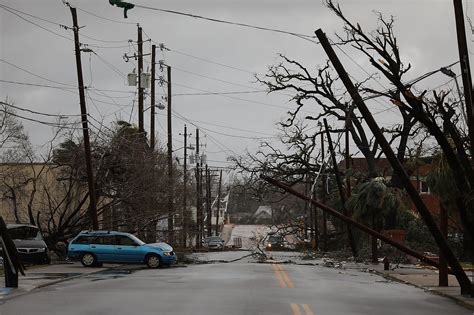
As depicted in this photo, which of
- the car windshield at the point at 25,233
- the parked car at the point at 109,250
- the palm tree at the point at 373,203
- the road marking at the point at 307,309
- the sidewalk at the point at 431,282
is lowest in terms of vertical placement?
the sidewalk at the point at 431,282

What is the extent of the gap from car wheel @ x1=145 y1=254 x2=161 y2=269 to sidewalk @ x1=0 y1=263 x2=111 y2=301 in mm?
1772

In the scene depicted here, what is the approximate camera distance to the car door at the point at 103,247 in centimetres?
2775

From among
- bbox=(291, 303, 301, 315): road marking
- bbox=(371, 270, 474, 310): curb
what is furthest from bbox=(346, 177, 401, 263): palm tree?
bbox=(291, 303, 301, 315): road marking

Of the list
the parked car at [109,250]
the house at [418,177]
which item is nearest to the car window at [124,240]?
the parked car at [109,250]

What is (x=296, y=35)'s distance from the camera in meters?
19.4

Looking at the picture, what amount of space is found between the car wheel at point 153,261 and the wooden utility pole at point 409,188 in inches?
525

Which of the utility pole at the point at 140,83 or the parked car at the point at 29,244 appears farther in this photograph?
the utility pole at the point at 140,83

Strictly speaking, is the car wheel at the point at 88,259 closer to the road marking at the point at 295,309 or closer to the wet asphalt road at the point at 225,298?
the wet asphalt road at the point at 225,298

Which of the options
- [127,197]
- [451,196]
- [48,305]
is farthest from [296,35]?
[127,197]

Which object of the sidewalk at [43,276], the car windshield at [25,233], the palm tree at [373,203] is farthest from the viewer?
the palm tree at [373,203]

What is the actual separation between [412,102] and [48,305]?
991 centimetres

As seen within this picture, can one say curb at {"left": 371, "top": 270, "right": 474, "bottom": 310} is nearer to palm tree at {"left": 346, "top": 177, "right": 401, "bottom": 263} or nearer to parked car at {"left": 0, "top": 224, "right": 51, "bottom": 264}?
palm tree at {"left": 346, "top": 177, "right": 401, "bottom": 263}

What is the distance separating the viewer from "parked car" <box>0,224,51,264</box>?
91.7ft

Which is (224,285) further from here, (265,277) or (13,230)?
(13,230)
